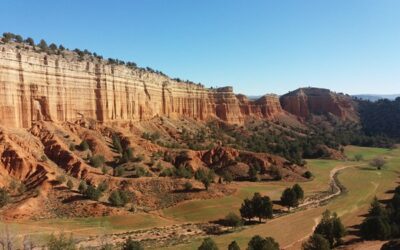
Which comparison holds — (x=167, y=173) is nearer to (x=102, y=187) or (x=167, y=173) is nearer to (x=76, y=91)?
(x=102, y=187)

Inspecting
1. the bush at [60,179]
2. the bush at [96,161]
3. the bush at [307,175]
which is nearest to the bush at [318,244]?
the bush at [60,179]

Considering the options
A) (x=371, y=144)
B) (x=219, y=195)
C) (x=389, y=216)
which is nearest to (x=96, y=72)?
(x=219, y=195)

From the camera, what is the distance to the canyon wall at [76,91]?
51.1 meters

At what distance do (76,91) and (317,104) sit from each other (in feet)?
377

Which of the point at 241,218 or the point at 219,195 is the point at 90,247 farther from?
the point at 219,195

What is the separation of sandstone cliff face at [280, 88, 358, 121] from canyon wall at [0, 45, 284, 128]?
6090 cm

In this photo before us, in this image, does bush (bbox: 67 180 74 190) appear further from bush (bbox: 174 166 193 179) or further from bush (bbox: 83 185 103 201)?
bush (bbox: 174 166 193 179)

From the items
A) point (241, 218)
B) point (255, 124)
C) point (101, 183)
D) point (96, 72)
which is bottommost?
point (241, 218)

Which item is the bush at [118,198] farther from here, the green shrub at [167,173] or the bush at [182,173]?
the bush at [182,173]

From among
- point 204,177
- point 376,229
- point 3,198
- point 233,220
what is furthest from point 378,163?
point 3,198

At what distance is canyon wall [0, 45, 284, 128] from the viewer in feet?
→ 168

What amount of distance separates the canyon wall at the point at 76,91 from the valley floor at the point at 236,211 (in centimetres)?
1950

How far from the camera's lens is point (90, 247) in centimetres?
3281

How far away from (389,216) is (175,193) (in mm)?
24050
